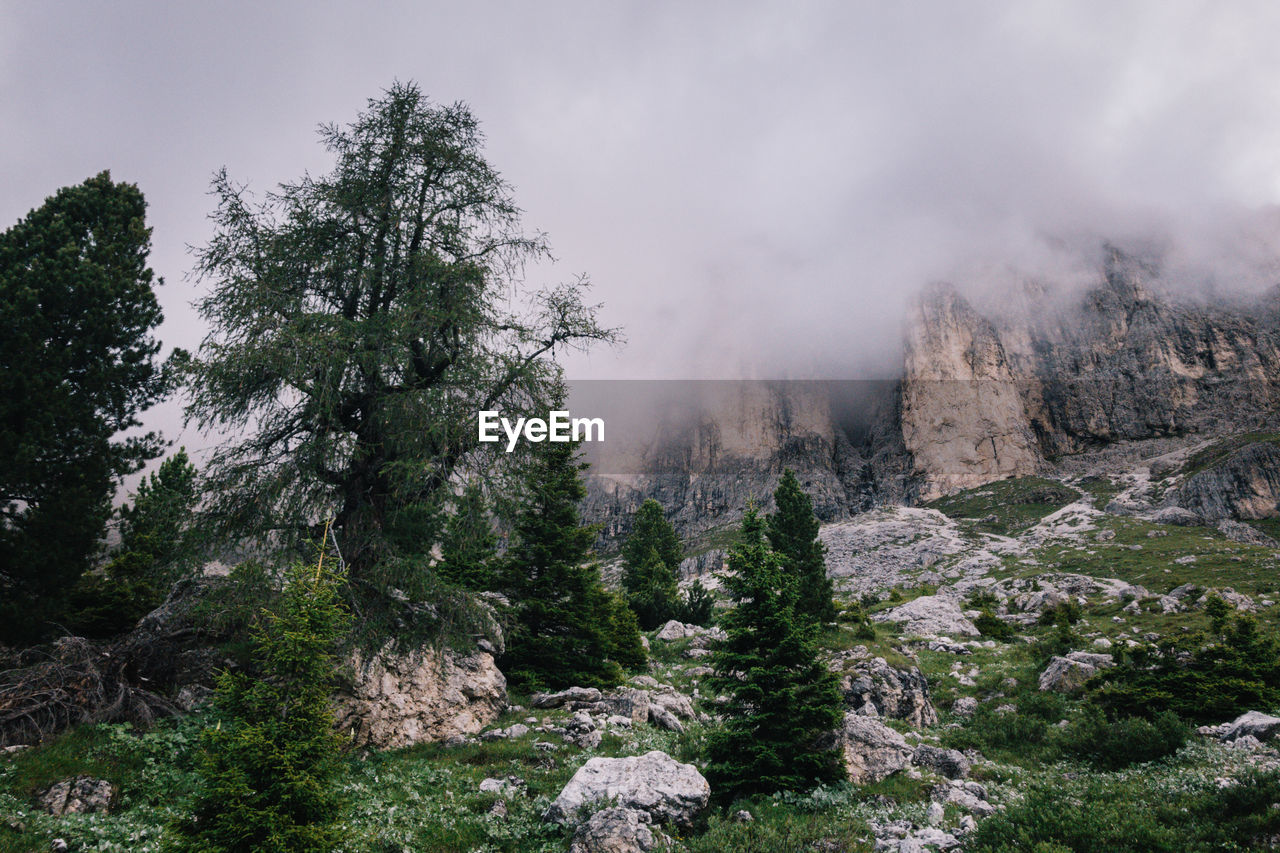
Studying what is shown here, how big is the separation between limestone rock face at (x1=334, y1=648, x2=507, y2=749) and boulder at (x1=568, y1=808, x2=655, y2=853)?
5.50 metres

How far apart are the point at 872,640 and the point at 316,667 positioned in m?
26.8

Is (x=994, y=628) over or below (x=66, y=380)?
below

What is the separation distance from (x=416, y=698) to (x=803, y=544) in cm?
2958

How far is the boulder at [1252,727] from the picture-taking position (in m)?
11.6

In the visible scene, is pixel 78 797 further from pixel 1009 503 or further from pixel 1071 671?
pixel 1009 503

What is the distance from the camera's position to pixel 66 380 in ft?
53.5

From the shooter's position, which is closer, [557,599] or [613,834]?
[613,834]

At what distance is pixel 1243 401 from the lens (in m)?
138

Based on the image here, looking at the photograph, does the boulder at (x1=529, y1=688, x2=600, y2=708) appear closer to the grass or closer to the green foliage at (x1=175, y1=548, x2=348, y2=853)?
the green foliage at (x1=175, y1=548, x2=348, y2=853)

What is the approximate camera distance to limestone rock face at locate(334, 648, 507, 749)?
465 inches

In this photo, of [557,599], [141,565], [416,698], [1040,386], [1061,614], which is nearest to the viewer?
[416,698]

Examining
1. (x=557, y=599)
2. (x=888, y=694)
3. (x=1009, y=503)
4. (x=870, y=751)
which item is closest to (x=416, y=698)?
(x=557, y=599)

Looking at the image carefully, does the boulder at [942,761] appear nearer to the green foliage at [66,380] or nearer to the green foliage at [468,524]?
the green foliage at [468,524]

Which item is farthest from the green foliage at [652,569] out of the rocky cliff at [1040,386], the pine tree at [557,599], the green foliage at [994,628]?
the rocky cliff at [1040,386]
